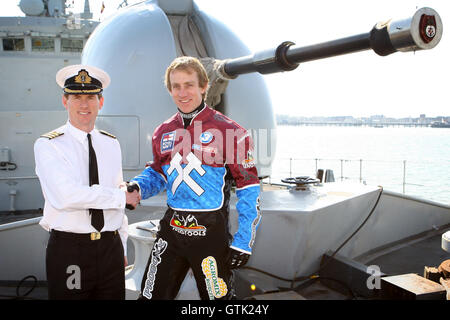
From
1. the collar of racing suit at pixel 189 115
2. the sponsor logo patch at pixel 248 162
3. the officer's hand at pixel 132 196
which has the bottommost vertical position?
the officer's hand at pixel 132 196

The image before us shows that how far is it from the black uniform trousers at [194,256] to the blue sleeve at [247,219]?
3.5 inches

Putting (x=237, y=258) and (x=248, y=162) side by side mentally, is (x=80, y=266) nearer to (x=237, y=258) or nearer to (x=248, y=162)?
(x=237, y=258)

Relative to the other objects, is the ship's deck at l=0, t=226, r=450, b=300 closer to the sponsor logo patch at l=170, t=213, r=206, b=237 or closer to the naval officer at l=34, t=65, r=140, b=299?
the sponsor logo patch at l=170, t=213, r=206, b=237

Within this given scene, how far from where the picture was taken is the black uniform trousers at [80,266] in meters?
1.84

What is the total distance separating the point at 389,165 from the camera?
3300cm

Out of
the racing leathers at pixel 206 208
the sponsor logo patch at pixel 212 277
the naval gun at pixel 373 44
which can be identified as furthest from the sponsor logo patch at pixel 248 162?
the naval gun at pixel 373 44

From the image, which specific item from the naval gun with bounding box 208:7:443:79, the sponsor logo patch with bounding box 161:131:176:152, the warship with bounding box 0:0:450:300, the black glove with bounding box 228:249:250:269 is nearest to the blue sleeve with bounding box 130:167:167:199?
the sponsor logo patch with bounding box 161:131:176:152

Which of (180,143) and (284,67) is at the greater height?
(284,67)

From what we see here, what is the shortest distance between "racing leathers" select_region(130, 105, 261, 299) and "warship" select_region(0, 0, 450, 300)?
937mm

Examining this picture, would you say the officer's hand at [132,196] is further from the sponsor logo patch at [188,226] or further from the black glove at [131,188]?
the sponsor logo patch at [188,226]

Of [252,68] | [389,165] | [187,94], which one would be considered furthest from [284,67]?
[389,165]

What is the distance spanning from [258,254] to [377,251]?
186 centimetres

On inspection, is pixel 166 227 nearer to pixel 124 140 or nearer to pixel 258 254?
pixel 258 254
